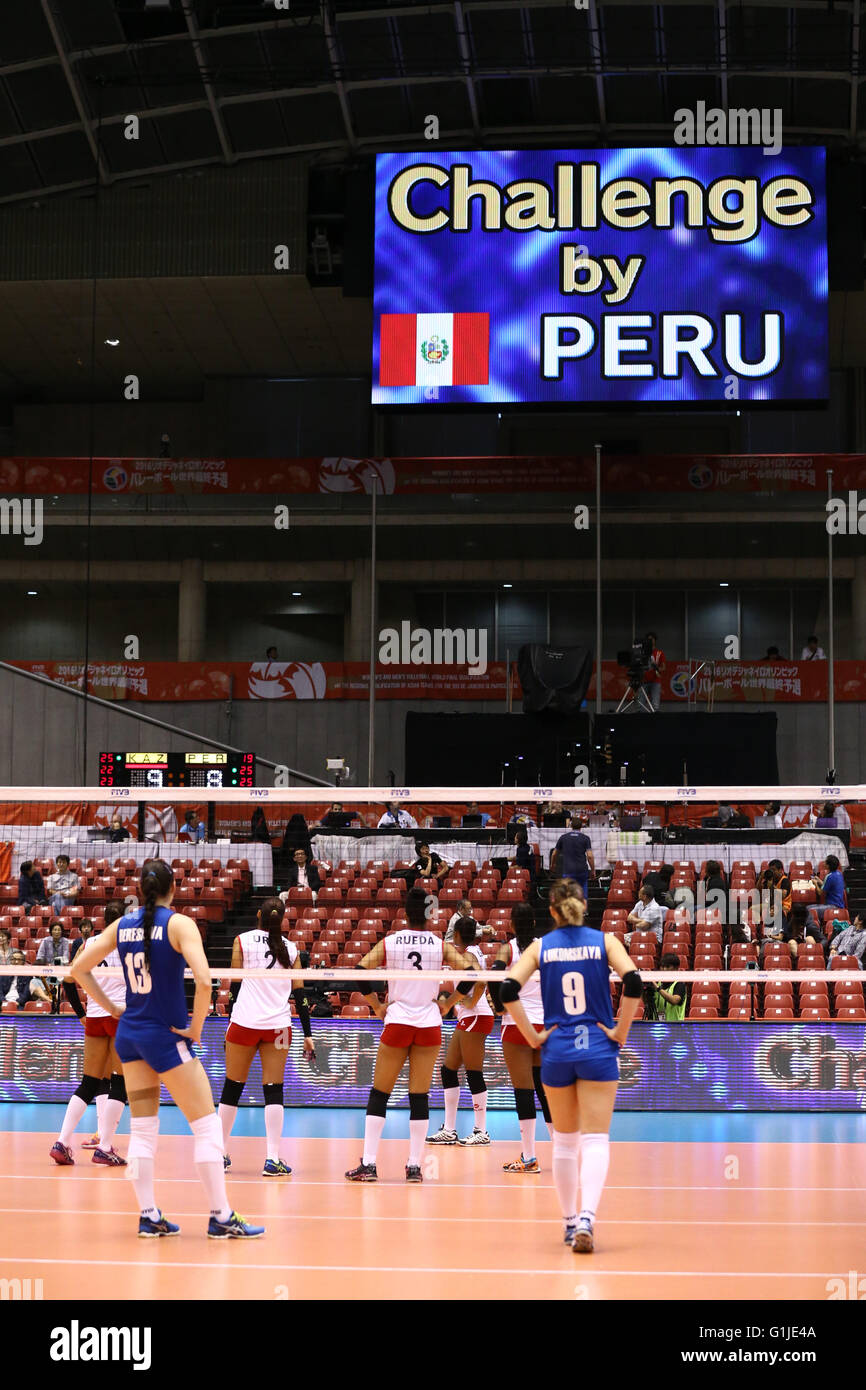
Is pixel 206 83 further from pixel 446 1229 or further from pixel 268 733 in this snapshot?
pixel 446 1229

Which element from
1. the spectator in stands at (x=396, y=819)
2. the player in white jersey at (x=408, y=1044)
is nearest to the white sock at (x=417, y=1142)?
the player in white jersey at (x=408, y=1044)

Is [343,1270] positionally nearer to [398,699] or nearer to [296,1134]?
[296,1134]

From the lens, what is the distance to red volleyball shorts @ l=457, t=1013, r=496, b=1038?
11805 millimetres

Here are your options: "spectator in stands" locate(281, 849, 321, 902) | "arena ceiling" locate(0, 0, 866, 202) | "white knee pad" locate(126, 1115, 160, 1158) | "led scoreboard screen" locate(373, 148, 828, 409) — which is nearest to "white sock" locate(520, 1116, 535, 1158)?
"white knee pad" locate(126, 1115, 160, 1158)

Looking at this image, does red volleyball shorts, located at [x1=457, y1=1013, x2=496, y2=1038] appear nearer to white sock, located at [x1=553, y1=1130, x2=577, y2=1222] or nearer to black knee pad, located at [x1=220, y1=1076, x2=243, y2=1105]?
black knee pad, located at [x1=220, y1=1076, x2=243, y2=1105]

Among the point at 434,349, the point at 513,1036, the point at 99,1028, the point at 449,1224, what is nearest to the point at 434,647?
the point at 434,349

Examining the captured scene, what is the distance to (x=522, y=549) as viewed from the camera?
37.0 metres

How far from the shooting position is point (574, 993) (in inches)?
299

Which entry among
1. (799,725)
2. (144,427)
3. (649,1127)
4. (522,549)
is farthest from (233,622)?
(649,1127)

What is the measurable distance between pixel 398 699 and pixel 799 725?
9.81 m

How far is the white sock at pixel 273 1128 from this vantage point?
1029 centimetres

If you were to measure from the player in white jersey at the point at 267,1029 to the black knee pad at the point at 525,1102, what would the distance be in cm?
176

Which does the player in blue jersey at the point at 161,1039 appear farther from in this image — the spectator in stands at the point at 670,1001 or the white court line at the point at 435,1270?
the spectator in stands at the point at 670,1001

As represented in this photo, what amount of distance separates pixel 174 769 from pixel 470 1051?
426 inches
